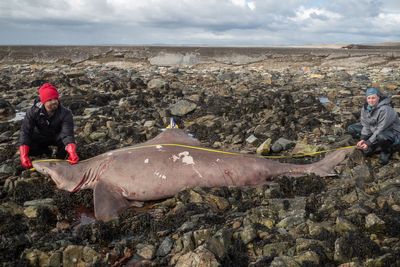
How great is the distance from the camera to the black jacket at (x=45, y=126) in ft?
27.5

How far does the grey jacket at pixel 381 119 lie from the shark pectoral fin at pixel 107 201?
4484 mm

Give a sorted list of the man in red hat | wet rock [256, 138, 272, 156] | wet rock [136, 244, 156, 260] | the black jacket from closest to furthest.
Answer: wet rock [136, 244, 156, 260] → the man in red hat → the black jacket → wet rock [256, 138, 272, 156]

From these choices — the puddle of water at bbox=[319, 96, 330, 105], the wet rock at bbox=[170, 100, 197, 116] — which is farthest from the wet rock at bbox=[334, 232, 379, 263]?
the puddle of water at bbox=[319, 96, 330, 105]

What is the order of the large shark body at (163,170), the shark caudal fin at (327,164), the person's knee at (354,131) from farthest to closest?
the person's knee at (354,131), the shark caudal fin at (327,164), the large shark body at (163,170)

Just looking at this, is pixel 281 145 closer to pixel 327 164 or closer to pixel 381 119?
pixel 327 164

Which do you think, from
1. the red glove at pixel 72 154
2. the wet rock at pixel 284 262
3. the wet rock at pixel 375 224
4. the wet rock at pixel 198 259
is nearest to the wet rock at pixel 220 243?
the wet rock at pixel 198 259

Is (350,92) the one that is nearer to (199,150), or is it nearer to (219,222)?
(199,150)

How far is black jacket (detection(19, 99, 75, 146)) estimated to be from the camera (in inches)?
330

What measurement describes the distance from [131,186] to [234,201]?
1667mm

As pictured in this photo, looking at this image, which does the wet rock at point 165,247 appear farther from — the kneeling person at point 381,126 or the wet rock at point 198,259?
the kneeling person at point 381,126

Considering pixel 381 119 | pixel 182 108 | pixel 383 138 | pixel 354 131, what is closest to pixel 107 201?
pixel 383 138

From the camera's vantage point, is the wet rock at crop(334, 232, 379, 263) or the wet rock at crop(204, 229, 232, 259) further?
the wet rock at crop(204, 229, 232, 259)

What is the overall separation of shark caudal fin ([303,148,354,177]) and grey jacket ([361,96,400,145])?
2.16 ft

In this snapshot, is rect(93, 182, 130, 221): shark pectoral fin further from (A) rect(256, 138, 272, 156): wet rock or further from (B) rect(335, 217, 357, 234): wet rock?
(A) rect(256, 138, 272, 156): wet rock
